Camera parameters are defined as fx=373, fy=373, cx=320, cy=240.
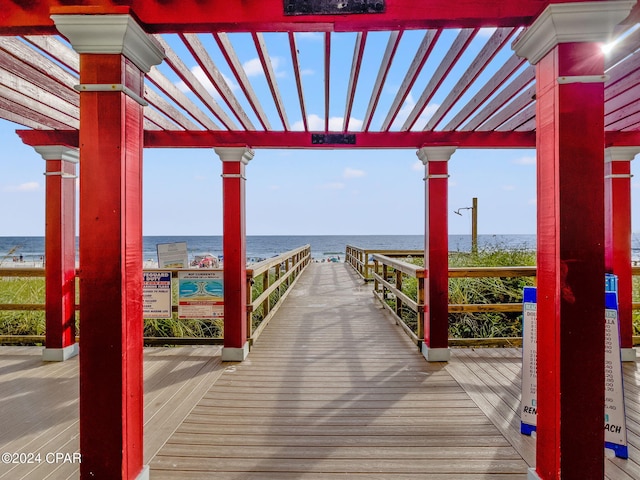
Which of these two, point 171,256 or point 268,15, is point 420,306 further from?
point 268,15

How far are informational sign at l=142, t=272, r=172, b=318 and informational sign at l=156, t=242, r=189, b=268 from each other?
294mm

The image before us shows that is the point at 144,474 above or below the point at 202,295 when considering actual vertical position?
below

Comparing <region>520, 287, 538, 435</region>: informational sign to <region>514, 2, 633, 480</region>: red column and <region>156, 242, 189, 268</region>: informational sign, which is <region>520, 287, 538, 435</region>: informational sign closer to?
<region>514, 2, 633, 480</region>: red column

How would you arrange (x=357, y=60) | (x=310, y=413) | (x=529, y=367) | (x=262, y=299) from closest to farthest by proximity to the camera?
(x=357, y=60)
(x=529, y=367)
(x=310, y=413)
(x=262, y=299)

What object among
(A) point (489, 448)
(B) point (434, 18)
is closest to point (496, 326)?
(A) point (489, 448)

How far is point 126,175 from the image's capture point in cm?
190

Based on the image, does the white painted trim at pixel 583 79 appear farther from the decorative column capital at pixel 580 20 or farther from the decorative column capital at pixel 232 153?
the decorative column capital at pixel 232 153

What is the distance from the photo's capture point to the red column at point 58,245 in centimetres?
416

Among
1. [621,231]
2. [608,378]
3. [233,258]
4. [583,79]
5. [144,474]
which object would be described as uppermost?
[583,79]

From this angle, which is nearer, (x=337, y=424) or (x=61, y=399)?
(x=337, y=424)

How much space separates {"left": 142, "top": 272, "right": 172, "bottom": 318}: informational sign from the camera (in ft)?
14.7

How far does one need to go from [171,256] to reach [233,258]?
119 cm

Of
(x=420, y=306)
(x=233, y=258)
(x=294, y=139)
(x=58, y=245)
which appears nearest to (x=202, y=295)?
(x=233, y=258)

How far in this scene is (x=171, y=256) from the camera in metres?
4.88
